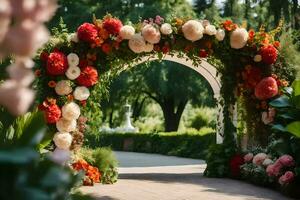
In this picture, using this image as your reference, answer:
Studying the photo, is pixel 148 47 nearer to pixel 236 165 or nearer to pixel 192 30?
pixel 192 30

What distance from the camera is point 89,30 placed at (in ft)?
31.0

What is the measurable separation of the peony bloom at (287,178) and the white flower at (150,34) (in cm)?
355

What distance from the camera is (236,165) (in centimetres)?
1041

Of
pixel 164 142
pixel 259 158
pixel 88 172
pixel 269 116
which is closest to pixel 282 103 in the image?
pixel 259 158

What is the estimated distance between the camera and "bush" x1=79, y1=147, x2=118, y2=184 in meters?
9.77

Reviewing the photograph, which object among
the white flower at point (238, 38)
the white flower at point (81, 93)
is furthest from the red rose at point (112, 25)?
the white flower at point (238, 38)

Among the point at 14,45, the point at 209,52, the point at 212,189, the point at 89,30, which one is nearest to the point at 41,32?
the point at 14,45

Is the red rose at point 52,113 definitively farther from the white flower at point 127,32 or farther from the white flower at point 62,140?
the white flower at point 127,32

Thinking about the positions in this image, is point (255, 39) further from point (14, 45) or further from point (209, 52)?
point (14, 45)

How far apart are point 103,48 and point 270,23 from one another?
39.5 feet

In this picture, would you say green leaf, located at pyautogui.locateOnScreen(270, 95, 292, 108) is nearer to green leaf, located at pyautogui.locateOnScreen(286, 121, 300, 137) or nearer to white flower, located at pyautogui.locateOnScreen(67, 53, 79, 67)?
green leaf, located at pyautogui.locateOnScreen(286, 121, 300, 137)

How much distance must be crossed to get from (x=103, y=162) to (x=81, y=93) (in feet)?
4.83

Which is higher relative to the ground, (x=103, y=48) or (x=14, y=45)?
(x=103, y=48)

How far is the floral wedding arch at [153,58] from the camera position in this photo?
9.31m
